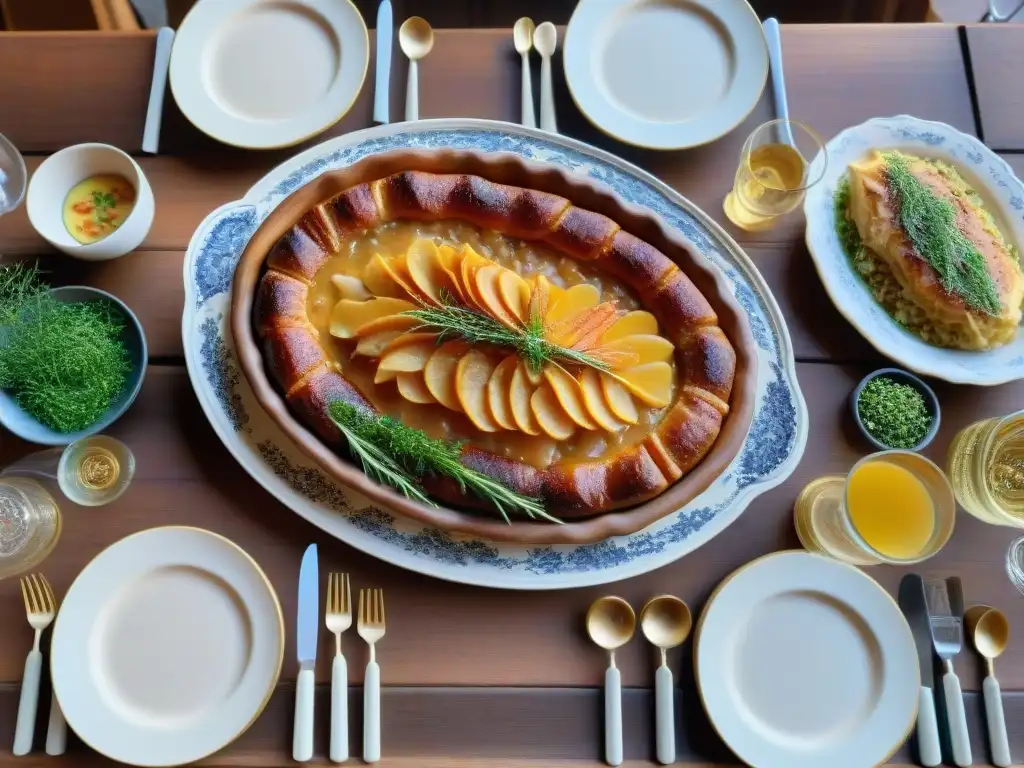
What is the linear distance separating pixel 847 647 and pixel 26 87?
266 centimetres

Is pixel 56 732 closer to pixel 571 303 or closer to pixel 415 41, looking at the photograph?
pixel 571 303

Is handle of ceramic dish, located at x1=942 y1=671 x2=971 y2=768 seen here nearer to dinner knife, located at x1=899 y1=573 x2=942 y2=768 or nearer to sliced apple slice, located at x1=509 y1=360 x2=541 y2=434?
dinner knife, located at x1=899 y1=573 x2=942 y2=768

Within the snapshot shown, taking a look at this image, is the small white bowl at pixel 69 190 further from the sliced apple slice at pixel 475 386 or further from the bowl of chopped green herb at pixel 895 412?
the bowl of chopped green herb at pixel 895 412

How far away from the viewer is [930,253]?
6.37ft

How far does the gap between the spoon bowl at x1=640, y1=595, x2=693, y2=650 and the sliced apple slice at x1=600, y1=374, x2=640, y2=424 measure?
443 millimetres

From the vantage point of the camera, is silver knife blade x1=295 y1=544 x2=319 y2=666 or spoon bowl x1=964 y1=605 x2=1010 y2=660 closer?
silver knife blade x1=295 y1=544 x2=319 y2=666

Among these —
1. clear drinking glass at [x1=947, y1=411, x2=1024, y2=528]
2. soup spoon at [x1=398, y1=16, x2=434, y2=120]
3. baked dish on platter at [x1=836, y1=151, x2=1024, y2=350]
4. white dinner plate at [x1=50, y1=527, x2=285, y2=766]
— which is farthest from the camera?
soup spoon at [x1=398, y1=16, x2=434, y2=120]

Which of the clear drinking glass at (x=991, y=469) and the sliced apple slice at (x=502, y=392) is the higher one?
the sliced apple slice at (x=502, y=392)

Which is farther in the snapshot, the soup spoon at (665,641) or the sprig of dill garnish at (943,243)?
the sprig of dill garnish at (943,243)

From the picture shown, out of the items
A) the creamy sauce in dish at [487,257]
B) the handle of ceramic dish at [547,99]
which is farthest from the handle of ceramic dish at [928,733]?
the handle of ceramic dish at [547,99]

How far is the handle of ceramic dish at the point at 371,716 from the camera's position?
166 cm

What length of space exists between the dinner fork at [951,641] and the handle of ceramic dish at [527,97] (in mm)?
1620

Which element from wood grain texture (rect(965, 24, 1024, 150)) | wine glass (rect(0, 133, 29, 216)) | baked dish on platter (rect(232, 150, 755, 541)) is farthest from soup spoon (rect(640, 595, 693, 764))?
wine glass (rect(0, 133, 29, 216))

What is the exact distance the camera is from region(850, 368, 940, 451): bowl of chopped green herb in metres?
1.92
